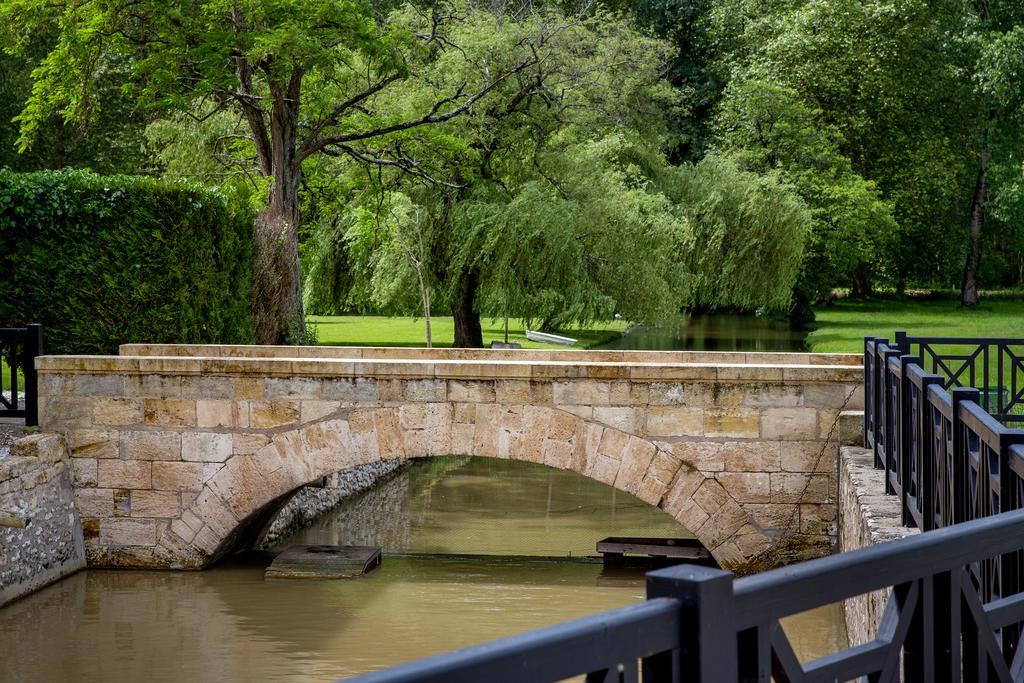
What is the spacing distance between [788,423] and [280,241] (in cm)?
906

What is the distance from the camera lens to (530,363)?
9.81m

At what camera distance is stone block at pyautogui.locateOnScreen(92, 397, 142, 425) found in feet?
34.1

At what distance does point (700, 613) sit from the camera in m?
1.87

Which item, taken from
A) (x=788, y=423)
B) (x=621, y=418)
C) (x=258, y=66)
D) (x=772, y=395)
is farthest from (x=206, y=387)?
(x=258, y=66)

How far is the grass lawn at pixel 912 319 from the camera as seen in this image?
1083 inches

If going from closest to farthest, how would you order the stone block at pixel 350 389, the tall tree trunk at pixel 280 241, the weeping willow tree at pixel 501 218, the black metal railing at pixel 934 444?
the black metal railing at pixel 934 444
the stone block at pixel 350 389
the tall tree trunk at pixel 280 241
the weeping willow tree at pixel 501 218

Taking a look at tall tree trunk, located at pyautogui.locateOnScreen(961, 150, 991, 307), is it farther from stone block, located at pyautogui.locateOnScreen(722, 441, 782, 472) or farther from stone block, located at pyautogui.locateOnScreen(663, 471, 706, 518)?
stone block, located at pyautogui.locateOnScreen(663, 471, 706, 518)

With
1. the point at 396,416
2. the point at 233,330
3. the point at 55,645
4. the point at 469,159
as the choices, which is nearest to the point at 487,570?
the point at 396,416

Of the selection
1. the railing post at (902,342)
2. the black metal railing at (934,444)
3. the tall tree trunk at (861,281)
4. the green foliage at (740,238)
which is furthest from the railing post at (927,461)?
the tall tree trunk at (861,281)

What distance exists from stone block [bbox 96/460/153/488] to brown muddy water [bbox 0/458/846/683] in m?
0.76

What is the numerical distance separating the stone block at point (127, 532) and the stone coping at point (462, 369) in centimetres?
127

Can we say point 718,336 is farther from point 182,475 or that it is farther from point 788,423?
point 182,475

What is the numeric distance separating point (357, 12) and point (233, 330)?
18.4 feet

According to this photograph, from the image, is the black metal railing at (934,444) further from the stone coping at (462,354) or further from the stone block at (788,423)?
the stone coping at (462,354)
